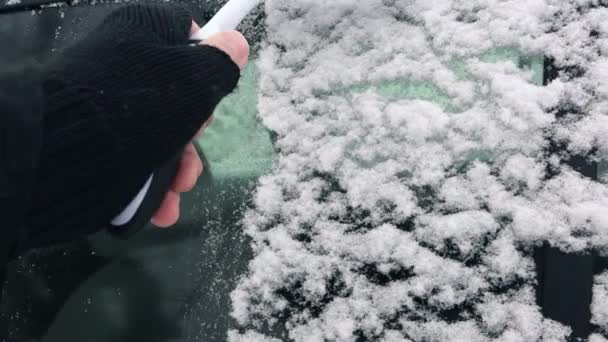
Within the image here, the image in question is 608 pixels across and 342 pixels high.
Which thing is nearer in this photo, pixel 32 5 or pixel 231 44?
pixel 231 44

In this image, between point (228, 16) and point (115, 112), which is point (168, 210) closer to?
point (115, 112)

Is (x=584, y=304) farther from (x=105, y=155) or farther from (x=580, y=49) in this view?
(x=105, y=155)

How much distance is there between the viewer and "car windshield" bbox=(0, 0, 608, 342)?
74 centimetres

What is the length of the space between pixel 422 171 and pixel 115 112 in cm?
45

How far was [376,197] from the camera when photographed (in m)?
0.80

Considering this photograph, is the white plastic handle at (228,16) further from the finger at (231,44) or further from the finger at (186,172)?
the finger at (186,172)

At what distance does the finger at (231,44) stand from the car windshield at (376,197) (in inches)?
7.5

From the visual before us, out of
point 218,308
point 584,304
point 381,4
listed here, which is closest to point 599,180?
point 584,304

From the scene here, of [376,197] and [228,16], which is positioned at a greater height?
[228,16]

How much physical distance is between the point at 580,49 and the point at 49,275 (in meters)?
0.90

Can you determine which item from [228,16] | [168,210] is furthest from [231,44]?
[168,210]

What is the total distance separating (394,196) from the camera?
2.61 ft

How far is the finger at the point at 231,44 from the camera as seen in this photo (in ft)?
2.26

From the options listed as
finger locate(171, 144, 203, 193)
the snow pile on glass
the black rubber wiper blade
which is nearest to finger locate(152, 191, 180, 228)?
finger locate(171, 144, 203, 193)
